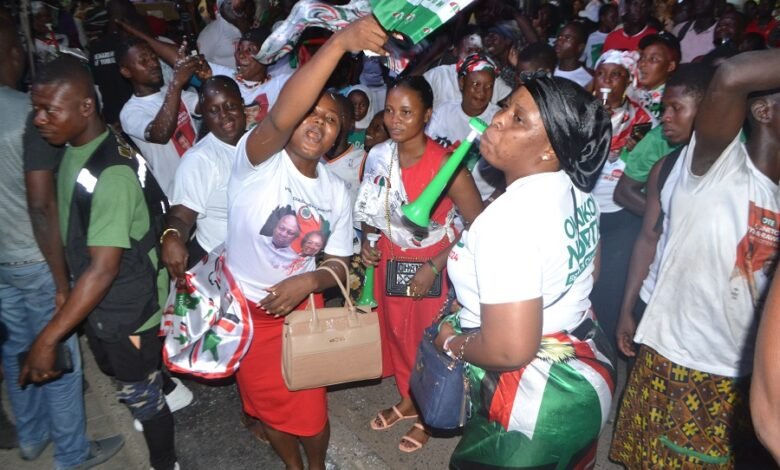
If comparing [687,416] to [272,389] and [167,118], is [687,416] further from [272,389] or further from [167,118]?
[167,118]

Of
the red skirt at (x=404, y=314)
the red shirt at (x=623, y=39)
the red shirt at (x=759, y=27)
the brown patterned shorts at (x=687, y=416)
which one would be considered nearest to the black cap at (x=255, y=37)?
the red skirt at (x=404, y=314)

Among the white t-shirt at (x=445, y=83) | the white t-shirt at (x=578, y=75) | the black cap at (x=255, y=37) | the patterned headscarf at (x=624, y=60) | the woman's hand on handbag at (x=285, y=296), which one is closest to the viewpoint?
the woman's hand on handbag at (x=285, y=296)

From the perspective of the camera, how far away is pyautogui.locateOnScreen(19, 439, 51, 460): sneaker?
3.29 m

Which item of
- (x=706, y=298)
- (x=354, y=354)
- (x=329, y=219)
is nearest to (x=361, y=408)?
(x=354, y=354)

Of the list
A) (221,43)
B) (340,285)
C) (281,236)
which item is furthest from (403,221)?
(221,43)

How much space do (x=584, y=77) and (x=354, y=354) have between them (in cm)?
430

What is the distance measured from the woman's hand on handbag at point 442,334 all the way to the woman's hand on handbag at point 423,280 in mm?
999

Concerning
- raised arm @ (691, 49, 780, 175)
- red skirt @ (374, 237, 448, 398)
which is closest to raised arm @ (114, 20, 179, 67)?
red skirt @ (374, 237, 448, 398)

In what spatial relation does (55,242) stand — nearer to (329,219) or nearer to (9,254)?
(9,254)

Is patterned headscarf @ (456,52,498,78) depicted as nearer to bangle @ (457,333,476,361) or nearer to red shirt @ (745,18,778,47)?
bangle @ (457,333,476,361)

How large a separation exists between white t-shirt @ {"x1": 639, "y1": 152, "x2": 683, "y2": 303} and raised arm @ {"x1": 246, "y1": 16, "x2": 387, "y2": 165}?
1.46 meters

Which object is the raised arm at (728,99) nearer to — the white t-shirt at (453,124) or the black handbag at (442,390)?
the black handbag at (442,390)

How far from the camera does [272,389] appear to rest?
2.68 metres

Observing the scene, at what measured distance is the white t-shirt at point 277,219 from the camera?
2381 mm
